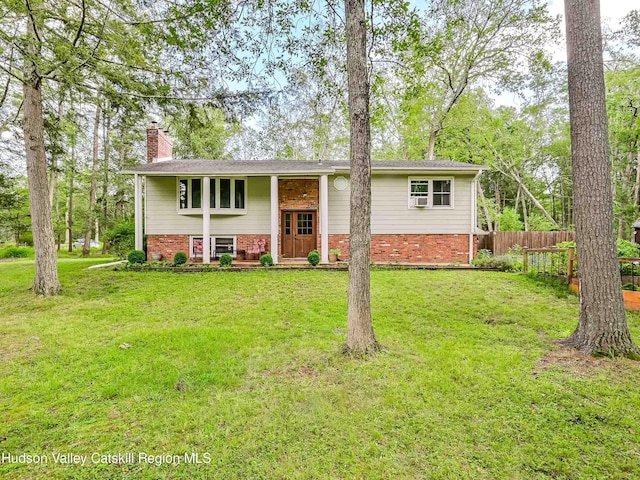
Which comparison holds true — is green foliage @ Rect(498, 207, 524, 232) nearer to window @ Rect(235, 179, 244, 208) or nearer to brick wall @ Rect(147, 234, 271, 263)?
brick wall @ Rect(147, 234, 271, 263)

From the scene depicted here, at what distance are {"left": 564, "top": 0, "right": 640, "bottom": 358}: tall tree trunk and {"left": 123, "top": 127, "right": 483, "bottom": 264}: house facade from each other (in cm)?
775

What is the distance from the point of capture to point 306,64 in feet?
19.1

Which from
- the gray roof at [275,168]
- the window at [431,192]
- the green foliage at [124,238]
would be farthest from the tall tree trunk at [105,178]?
the window at [431,192]

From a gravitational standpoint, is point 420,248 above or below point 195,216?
below

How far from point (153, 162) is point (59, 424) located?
13.1m

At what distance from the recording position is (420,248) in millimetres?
11891

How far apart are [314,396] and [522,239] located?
559 inches

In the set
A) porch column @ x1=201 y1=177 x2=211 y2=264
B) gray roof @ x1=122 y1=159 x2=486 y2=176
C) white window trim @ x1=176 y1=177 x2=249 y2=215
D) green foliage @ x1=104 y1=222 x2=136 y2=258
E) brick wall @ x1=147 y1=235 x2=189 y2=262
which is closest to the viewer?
gray roof @ x1=122 y1=159 x2=486 y2=176

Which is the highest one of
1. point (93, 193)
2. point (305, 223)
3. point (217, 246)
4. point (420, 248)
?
point (93, 193)

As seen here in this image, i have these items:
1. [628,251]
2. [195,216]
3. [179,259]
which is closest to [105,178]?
[195,216]

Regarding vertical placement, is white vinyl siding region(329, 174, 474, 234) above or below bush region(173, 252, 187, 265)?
above

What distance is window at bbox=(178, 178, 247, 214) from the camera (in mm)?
11922

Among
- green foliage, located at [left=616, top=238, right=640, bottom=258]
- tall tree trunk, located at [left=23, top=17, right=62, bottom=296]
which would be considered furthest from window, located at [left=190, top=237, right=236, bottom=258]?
green foliage, located at [left=616, top=238, right=640, bottom=258]

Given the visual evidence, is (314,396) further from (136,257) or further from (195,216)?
(195,216)
